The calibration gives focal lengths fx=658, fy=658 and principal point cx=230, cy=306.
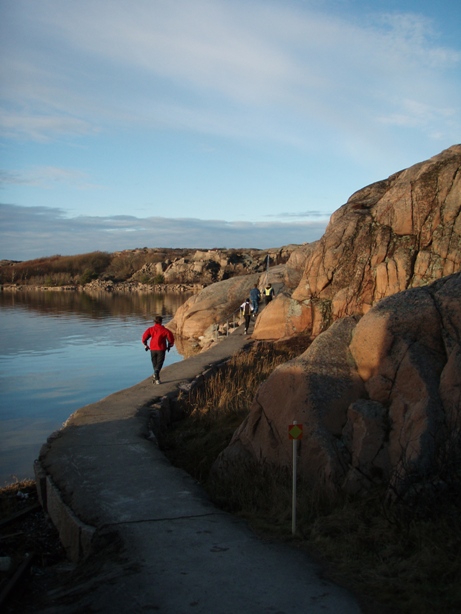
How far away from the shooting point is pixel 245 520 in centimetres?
757

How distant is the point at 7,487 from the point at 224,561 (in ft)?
20.3

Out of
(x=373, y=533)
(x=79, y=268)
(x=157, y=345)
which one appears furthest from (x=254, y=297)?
(x=79, y=268)

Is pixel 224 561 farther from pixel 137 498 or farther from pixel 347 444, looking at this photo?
pixel 347 444

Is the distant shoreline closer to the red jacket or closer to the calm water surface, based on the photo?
the calm water surface

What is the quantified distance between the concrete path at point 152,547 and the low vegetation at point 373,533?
0.28 m

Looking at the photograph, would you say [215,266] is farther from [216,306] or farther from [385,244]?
[385,244]

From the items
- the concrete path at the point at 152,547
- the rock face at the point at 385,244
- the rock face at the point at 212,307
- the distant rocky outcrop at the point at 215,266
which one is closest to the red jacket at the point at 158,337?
the concrete path at the point at 152,547

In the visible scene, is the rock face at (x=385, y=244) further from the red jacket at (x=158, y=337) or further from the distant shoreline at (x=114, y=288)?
the distant shoreline at (x=114, y=288)

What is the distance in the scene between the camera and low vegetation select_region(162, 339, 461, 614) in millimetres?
5430

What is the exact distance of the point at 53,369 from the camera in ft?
88.7

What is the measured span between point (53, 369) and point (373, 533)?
22234mm

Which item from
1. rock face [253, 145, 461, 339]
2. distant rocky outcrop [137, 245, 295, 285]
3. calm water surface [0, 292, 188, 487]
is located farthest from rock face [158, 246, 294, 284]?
rock face [253, 145, 461, 339]

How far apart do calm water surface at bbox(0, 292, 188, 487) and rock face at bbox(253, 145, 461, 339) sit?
758 cm

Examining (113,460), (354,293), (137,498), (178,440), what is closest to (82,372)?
(354,293)
